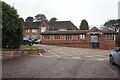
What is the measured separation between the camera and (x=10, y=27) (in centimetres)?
2133

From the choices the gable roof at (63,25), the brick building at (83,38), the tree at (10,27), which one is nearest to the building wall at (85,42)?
the brick building at (83,38)

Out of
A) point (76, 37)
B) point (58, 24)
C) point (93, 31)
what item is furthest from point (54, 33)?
point (58, 24)

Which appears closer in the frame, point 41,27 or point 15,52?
point 15,52

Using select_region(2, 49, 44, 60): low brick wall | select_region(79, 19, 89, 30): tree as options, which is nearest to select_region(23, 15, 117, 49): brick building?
select_region(79, 19, 89, 30): tree

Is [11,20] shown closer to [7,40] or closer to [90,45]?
[7,40]

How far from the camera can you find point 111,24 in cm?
10081

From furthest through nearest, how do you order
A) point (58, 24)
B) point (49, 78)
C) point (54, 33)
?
1. point (58, 24)
2. point (54, 33)
3. point (49, 78)

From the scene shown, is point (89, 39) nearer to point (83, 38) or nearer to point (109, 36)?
point (83, 38)

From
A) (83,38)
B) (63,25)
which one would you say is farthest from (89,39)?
(63,25)

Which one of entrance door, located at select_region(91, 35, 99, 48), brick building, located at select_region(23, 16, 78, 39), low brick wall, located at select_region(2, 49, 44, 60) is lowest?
low brick wall, located at select_region(2, 49, 44, 60)

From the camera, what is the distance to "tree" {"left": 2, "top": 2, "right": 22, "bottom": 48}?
21094 mm

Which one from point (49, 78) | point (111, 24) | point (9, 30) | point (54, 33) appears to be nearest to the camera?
point (49, 78)

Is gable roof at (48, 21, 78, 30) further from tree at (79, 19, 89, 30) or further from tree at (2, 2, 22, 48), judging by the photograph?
tree at (2, 2, 22, 48)

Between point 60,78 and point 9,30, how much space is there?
39.7ft
